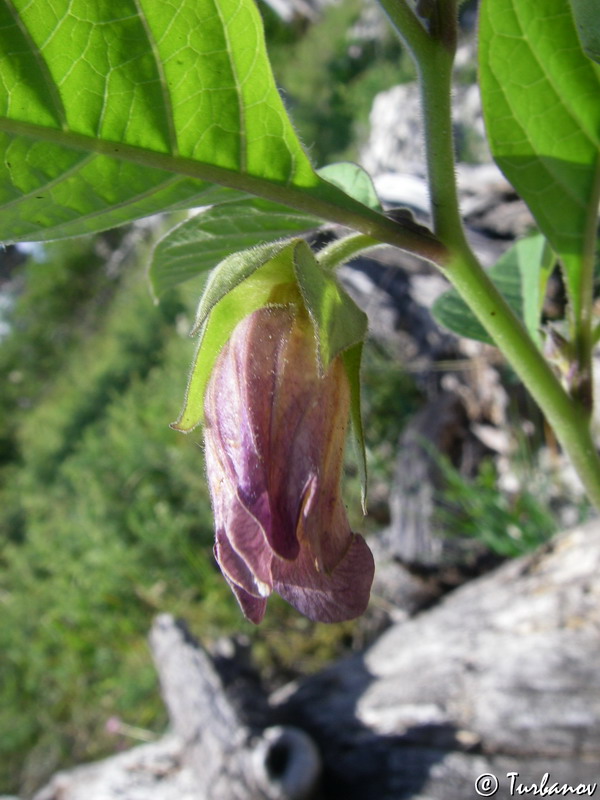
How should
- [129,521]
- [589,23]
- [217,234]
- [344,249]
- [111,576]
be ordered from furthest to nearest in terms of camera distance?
[129,521] < [111,576] < [217,234] < [344,249] < [589,23]

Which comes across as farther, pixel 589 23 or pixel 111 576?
pixel 111 576

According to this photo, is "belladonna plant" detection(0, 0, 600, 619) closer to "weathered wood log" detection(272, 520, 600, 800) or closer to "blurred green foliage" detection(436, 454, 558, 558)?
"weathered wood log" detection(272, 520, 600, 800)

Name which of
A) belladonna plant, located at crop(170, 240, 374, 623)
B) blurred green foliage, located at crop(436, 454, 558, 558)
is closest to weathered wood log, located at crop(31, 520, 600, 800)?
blurred green foliage, located at crop(436, 454, 558, 558)

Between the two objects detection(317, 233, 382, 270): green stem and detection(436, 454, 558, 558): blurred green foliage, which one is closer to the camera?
detection(317, 233, 382, 270): green stem

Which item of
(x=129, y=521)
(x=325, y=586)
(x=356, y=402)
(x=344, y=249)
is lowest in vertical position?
(x=129, y=521)

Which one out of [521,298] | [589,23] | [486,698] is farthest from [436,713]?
[589,23]

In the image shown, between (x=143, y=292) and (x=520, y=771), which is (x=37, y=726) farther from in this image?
(x=143, y=292)

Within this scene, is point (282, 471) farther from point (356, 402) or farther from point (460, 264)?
point (460, 264)
